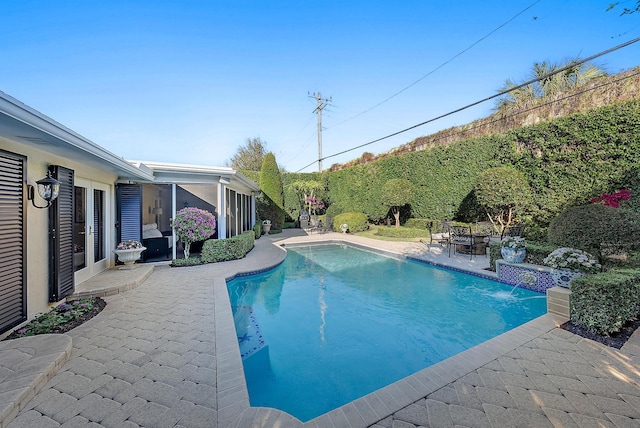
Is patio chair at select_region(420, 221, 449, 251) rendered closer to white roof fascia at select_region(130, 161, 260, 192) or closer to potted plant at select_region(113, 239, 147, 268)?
white roof fascia at select_region(130, 161, 260, 192)

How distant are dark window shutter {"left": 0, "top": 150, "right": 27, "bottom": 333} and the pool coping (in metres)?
2.49

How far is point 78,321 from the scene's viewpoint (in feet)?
12.8

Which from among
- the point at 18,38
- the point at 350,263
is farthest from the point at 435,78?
the point at 18,38

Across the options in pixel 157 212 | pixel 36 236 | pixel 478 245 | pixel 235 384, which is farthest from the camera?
pixel 157 212

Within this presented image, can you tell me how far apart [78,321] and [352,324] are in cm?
401

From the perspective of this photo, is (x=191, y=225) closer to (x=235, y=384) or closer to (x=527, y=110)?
(x=235, y=384)

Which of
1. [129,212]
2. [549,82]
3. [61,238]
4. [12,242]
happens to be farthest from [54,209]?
[549,82]

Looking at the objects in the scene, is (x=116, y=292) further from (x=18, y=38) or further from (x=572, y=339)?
(x=572, y=339)

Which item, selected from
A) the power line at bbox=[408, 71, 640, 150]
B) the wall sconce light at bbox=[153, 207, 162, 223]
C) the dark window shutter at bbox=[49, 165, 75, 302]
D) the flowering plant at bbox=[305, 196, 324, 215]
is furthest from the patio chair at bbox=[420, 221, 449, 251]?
the wall sconce light at bbox=[153, 207, 162, 223]

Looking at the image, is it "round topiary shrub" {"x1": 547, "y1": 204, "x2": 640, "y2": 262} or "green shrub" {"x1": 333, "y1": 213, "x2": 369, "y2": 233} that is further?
"green shrub" {"x1": 333, "y1": 213, "x2": 369, "y2": 233}

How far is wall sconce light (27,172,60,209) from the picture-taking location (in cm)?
393

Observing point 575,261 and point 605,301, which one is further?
point 575,261

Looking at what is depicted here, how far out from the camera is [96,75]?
8.69 meters

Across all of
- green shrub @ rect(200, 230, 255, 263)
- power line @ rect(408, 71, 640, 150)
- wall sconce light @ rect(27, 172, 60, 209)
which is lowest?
green shrub @ rect(200, 230, 255, 263)
